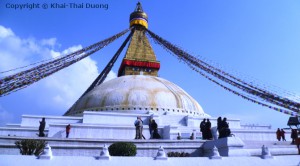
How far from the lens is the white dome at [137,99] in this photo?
694 inches

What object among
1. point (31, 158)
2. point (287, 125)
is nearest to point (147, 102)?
point (287, 125)

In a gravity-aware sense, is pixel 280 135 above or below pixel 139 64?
below

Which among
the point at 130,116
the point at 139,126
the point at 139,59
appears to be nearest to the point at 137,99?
the point at 130,116

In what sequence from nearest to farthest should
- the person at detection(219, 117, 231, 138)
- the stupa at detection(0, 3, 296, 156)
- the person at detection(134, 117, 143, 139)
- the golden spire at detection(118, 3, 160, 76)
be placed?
the person at detection(219, 117, 231, 138) < the person at detection(134, 117, 143, 139) < the stupa at detection(0, 3, 296, 156) < the golden spire at detection(118, 3, 160, 76)

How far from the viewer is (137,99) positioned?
17859mm

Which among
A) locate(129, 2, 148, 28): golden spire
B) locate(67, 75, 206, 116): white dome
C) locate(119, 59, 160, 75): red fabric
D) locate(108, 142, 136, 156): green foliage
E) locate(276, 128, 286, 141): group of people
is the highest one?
locate(129, 2, 148, 28): golden spire

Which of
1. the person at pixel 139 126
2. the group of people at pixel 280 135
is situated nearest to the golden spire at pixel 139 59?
the group of people at pixel 280 135

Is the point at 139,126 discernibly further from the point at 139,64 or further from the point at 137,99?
the point at 139,64

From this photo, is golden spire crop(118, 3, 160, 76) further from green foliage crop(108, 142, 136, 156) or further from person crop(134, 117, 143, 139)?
green foliage crop(108, 142, 136, 156)

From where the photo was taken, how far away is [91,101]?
1864 centimetres

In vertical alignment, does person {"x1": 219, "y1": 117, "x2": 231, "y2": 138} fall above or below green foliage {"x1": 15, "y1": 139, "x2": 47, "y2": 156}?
above

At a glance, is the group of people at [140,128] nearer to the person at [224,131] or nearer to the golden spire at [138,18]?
the person at [224,131]

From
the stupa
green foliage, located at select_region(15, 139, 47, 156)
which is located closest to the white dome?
the stupa

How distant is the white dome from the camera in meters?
17.6
